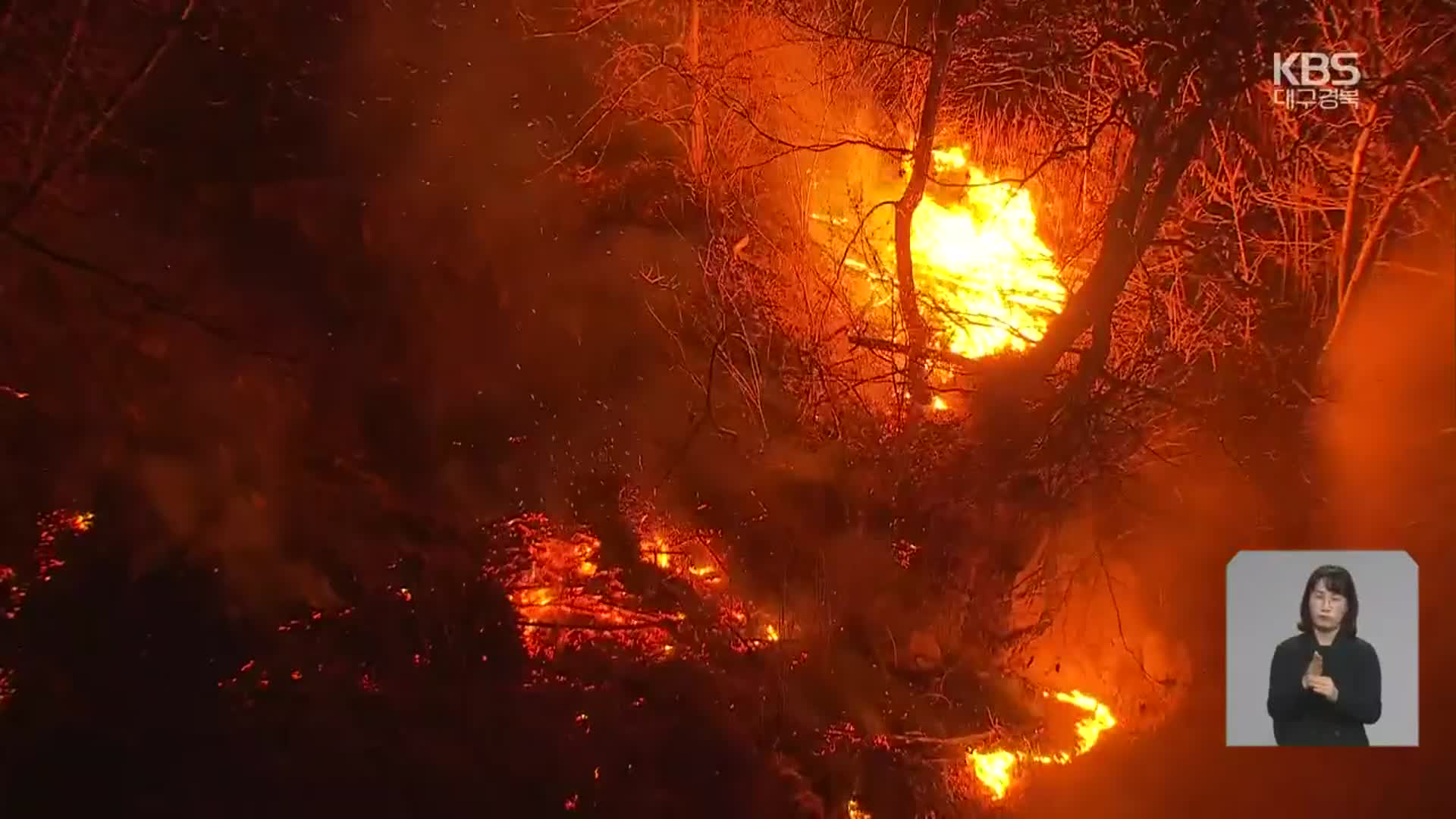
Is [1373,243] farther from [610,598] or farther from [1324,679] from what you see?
[610,598]

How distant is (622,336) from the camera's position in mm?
5598

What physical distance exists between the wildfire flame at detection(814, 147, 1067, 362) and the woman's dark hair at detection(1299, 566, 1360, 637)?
57.6 inches

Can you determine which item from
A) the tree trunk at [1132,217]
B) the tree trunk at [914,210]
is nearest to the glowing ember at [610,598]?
the tree trunk at [914,210]

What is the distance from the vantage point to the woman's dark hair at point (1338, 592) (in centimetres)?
393

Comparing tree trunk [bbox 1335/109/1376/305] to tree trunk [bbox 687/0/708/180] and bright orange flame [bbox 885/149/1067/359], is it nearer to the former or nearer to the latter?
bright orange flame [bbox 885/149/1067/359]

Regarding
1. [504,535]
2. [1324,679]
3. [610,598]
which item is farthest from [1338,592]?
[504,535]

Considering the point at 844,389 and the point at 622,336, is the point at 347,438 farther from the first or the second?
the point at 844,389

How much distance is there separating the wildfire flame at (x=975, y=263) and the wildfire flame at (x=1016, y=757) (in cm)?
168

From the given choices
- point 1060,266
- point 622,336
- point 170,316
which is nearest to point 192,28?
point 170,316

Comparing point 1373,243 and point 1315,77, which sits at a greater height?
point 1315,77

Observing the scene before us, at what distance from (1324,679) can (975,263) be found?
2.44m

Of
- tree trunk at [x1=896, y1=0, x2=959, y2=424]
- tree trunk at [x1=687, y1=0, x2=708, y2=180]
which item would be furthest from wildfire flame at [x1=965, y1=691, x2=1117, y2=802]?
tree trunk at [x1=687, y1=0, x2=708, y2=180]

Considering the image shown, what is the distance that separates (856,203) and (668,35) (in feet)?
7.24

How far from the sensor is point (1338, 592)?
3.96 meters
